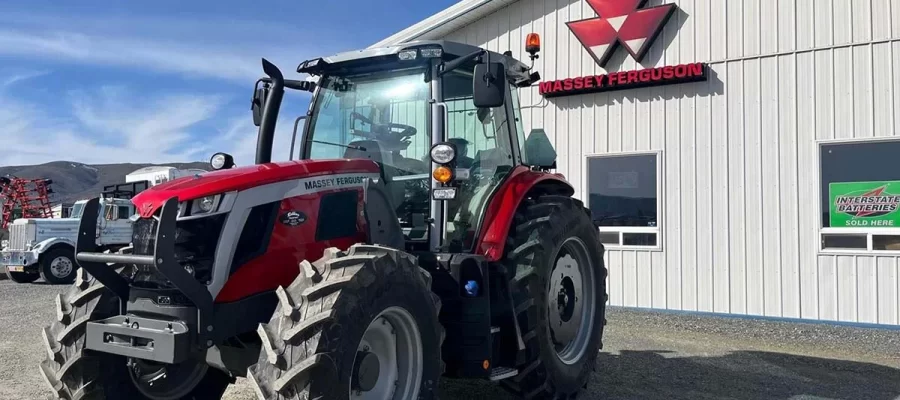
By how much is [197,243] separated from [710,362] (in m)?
5.22

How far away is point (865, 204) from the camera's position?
842cm

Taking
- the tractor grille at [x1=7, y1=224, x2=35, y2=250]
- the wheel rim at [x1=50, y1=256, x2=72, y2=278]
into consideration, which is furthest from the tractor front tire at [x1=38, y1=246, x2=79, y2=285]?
the tractor grille at [x1=7, y1=224, x2=35, y2=250]

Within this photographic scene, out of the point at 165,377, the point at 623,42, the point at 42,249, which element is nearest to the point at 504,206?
the point at 165,377

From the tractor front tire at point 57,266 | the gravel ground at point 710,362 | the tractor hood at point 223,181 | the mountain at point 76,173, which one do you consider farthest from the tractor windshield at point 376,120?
the mountain at point 76,173

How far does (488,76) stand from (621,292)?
21.4 feet

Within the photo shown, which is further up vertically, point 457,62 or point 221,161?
point 457,62

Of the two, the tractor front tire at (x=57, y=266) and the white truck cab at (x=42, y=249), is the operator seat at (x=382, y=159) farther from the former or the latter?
the tractor front tire at (x=57, y=266)

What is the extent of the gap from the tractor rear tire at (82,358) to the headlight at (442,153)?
6.16ft

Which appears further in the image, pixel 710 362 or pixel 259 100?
pixel 710 362

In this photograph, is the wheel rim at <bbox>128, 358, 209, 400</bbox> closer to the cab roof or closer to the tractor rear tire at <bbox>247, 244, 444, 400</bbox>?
the tractor rear tire at <bbox>247, 244, 444, 400</bbox>

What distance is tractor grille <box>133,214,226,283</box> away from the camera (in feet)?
11.7

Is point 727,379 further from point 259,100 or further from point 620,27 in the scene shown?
point 620,27

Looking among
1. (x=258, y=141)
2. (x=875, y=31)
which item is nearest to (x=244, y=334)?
(x=258, y=141)

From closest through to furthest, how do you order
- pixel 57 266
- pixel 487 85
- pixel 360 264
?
pixel 360 264 → pixel 487 85 → pixel 57 266
